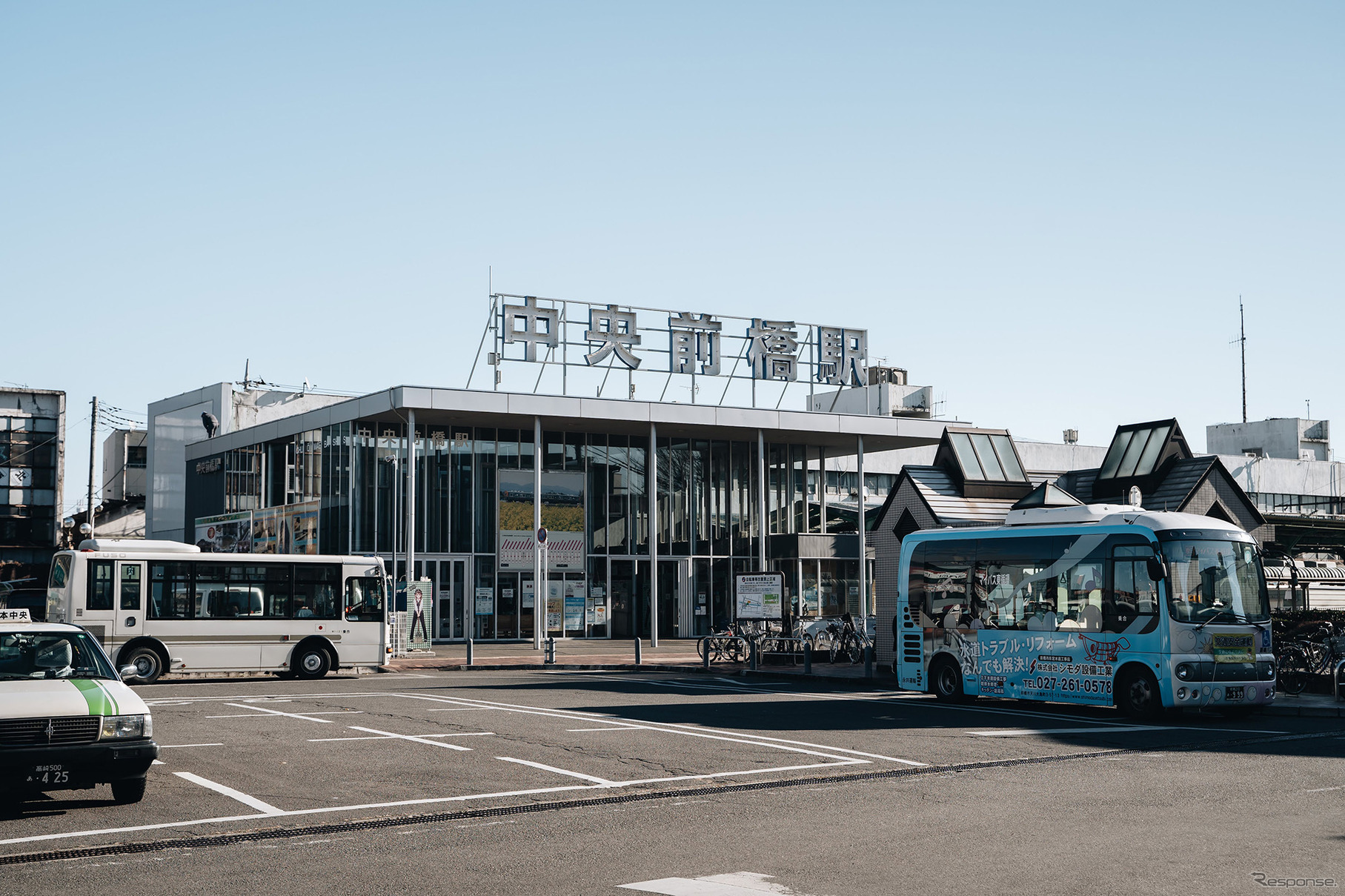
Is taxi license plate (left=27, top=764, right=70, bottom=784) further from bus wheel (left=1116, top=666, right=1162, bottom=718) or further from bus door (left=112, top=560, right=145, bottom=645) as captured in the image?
bus door (left=112, top=560, right=145, bottom=645)

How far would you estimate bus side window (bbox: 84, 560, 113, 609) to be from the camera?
26.6 meters

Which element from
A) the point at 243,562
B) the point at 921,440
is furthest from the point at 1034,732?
the point at 921,440

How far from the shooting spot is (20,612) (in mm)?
29438

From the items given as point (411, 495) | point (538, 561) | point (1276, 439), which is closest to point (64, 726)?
point (411, 495)

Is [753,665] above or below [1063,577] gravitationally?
below

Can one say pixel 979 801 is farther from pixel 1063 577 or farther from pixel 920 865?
pixel 1063 577

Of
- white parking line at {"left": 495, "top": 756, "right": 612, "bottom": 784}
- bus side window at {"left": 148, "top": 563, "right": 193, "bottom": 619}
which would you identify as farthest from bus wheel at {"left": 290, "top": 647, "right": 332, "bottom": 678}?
white parking line at {"left": 495, "top": 756, "right": 612, "bottom": 784}

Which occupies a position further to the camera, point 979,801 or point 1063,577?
point 1063,577

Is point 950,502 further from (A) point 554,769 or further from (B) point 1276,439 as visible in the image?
(B) point 1276,439

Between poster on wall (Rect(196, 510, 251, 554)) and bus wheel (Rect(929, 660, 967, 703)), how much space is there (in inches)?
1209

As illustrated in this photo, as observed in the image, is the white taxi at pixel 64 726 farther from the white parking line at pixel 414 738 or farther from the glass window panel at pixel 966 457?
the glass window panel at pixel 966 457

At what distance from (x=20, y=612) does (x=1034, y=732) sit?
76.4ft

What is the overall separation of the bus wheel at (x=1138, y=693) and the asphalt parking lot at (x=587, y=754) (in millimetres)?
307

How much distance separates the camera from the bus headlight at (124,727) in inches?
413
